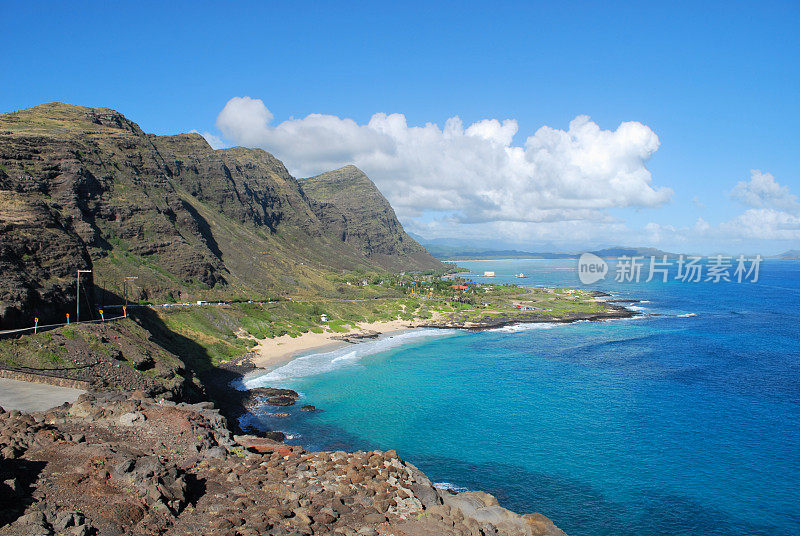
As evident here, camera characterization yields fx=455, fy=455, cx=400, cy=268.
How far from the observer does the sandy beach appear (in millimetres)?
69844

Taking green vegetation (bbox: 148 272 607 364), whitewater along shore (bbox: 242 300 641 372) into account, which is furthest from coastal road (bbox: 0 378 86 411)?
whitewater along shore (bbox: 242 300 641 372)

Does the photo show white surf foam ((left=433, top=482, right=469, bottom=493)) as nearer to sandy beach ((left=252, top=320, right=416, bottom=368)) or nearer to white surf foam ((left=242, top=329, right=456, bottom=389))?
white surf foam ((left=242, top=329, right=456, bottom=389))

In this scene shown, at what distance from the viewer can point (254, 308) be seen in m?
87.2

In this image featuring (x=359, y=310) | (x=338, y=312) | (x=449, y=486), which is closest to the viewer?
(x=449, y=486)

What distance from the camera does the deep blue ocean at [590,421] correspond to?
31047mm

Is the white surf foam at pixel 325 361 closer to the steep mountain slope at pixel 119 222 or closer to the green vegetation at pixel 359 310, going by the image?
the green vegetation at pixel 359 310

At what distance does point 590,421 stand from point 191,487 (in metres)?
38.4

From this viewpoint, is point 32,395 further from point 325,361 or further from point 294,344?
point 294,344

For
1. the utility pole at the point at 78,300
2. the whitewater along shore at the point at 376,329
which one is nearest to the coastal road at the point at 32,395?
the utility pole at the point at 78,300

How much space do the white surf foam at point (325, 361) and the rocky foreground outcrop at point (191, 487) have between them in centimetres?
3076

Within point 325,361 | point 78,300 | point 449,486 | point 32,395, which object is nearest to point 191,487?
point 32,395

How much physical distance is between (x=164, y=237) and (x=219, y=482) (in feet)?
274

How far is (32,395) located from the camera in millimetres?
29000

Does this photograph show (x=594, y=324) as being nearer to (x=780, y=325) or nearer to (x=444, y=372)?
(x=780, y=325)
